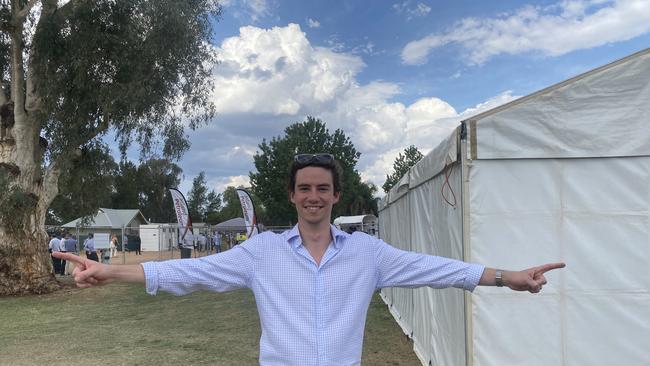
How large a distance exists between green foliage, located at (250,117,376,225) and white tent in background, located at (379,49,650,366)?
47.0 m

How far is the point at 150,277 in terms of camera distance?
216 cm

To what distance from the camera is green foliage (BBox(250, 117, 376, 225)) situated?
53.5m

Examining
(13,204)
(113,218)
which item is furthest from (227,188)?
(13,204)

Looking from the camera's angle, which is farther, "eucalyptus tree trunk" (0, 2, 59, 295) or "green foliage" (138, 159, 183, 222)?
"green foliage" (138, 159, 183, 222)

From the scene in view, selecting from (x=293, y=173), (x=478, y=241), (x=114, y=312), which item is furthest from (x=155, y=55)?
(x=293, y=173)

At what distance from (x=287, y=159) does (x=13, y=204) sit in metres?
38.4

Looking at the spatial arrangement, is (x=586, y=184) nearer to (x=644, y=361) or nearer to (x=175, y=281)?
(x=644, y=361)

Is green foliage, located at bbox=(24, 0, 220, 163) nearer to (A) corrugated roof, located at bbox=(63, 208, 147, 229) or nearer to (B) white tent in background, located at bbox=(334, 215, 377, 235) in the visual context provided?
(B) white tent in background, located at bbox=(334, 215, 377, 235)

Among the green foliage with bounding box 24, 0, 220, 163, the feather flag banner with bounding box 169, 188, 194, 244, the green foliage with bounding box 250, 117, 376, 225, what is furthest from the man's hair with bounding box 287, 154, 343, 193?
the green foliage with bounding box 250, 117, 376, 225

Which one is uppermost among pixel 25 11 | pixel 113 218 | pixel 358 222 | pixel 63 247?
pixel 25 11

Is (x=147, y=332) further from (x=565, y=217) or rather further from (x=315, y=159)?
(x=315, y=159)

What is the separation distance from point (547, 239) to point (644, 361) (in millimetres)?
1279

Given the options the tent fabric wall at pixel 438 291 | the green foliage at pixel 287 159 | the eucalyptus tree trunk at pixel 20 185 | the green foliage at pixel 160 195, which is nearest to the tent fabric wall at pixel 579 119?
the tent fabric wall at pixel 438 291

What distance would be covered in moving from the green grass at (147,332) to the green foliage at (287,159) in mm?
38130
